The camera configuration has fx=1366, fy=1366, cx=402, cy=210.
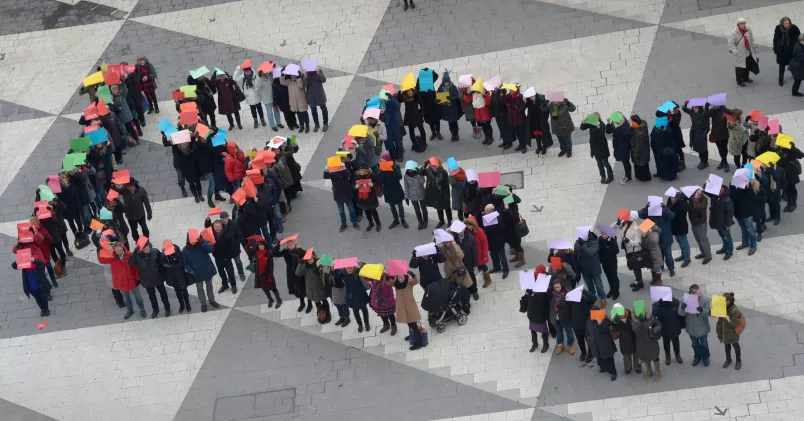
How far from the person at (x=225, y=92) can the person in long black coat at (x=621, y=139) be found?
7.26 m

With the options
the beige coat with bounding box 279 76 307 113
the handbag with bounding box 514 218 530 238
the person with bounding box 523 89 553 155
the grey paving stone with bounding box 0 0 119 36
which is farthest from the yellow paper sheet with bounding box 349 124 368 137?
the grey paving stone with bounding box 0 0 119 36

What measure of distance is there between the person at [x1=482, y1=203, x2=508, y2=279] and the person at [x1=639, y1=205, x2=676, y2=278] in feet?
6.96

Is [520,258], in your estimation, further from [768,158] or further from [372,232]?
[768,158]

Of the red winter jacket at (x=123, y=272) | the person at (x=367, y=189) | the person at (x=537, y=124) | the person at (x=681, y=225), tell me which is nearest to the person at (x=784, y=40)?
the person at (x=537, y=124)

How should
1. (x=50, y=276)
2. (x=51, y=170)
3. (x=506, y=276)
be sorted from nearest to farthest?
1. (x=506, y=276)
2. (x=50, y=276)
3. (x=51, y=170)

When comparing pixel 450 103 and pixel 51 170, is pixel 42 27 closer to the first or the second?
pixel 51 170

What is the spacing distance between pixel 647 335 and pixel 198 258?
23.1 feet

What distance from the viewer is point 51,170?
2605 centimetres

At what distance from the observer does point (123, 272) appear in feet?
69.7

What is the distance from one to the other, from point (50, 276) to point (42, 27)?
9.88m

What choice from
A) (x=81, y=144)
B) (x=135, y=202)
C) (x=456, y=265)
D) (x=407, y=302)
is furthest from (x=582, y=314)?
(x=81, y=144)

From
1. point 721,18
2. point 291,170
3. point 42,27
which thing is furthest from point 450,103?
point 42,27

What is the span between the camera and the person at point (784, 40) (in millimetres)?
24094

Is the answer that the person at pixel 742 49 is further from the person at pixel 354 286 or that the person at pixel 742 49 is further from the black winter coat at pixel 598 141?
the person at pixel 354 286
